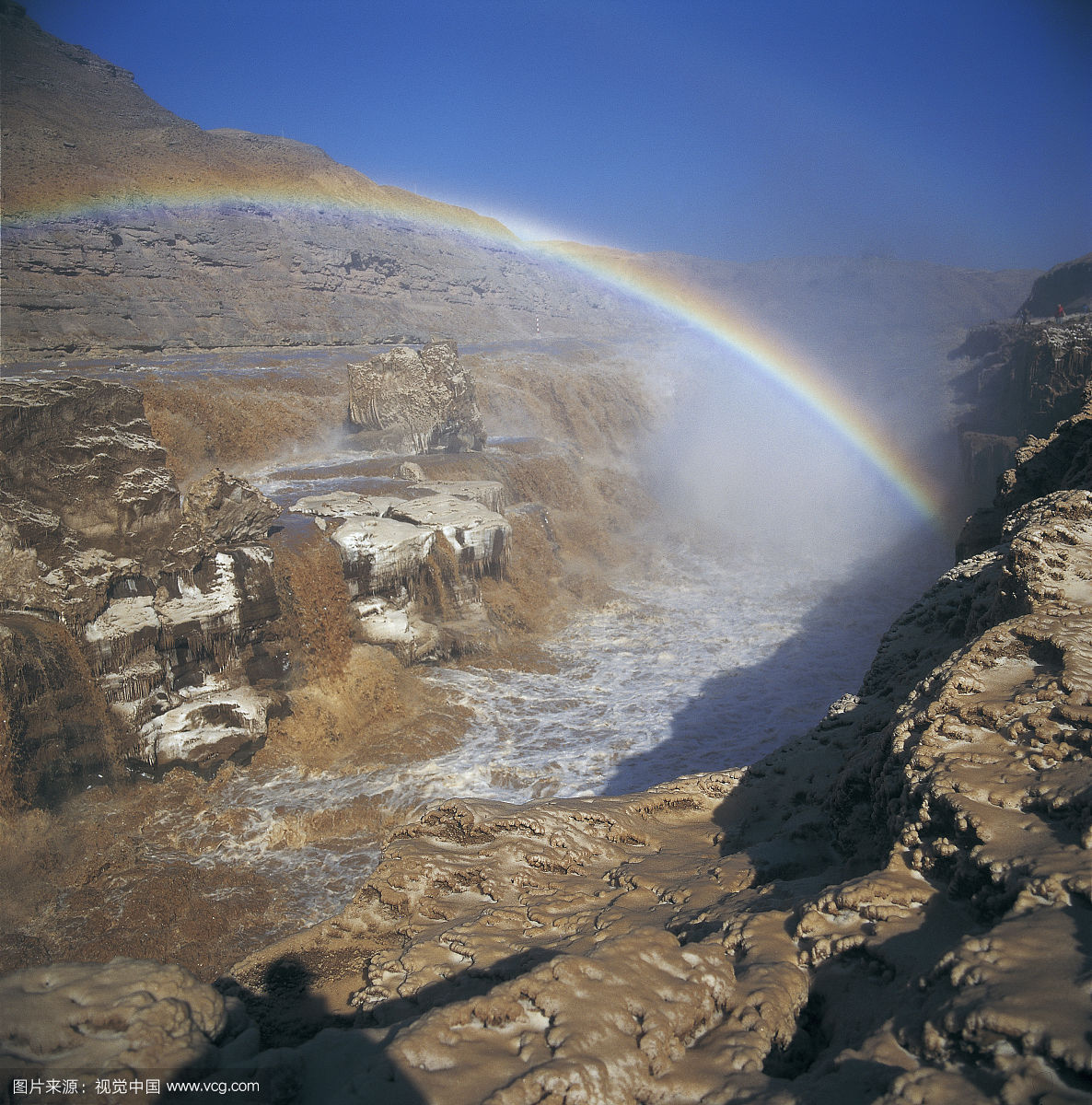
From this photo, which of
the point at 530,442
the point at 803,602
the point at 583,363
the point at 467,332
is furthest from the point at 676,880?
the point at 467,332

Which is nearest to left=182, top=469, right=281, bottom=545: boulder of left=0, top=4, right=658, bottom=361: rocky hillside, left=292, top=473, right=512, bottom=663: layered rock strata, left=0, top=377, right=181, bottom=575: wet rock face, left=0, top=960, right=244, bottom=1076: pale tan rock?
left=0, top=377, right=181, bottom=575: wet rock face

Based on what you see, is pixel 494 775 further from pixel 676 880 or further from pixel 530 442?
pixel 530 442

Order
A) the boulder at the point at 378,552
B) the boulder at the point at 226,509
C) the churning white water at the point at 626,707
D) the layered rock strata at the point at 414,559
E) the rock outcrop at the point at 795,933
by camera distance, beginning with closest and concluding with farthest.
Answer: the rock outcrop at the point at 795,933
the churning white water at the point at 626,707
the boulder at the point at 226,509
the boulder at the point at 378,552
the layered rock strata at the point at 414,559

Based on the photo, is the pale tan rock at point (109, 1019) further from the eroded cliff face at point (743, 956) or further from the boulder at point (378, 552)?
the boulder at point (378, 552)

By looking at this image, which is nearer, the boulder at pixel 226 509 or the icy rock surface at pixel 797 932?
the icy rock surface at pixel 797 932

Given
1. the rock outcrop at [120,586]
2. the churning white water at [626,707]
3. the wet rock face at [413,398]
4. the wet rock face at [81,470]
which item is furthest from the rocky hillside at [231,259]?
the churning white water at [626,707]

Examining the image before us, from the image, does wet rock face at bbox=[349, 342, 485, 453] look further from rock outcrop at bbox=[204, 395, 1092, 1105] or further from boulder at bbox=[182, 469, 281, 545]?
rock outcrop at bbox=[204, 395, 1092, 1105]
